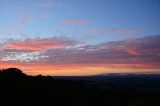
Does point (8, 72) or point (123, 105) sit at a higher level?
point (8, 72)

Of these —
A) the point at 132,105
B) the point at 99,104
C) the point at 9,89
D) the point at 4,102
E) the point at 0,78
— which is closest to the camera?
the point at 132,105

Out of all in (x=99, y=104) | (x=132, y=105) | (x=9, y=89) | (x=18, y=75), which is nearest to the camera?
(x=132, y=105)

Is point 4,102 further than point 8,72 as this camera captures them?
No

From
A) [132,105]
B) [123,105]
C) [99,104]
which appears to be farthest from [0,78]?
[132,105]

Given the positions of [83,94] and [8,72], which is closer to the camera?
[83,94]

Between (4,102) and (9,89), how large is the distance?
5.74 meters

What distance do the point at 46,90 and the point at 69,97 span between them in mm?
4304

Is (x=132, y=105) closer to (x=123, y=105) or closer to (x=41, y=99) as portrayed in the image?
(x=123, y=105)

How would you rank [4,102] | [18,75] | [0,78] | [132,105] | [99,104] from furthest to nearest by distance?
[18,75] → [0,78] → [99,104] → [4,102] → [132,105]

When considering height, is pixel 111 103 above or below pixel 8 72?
below

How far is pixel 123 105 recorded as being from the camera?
38656 millimetres

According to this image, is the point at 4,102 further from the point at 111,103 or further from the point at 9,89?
the point at 111,103

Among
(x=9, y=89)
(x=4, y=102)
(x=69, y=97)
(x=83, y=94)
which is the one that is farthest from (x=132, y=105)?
(x=9, y=89)

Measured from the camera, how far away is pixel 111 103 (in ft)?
133
